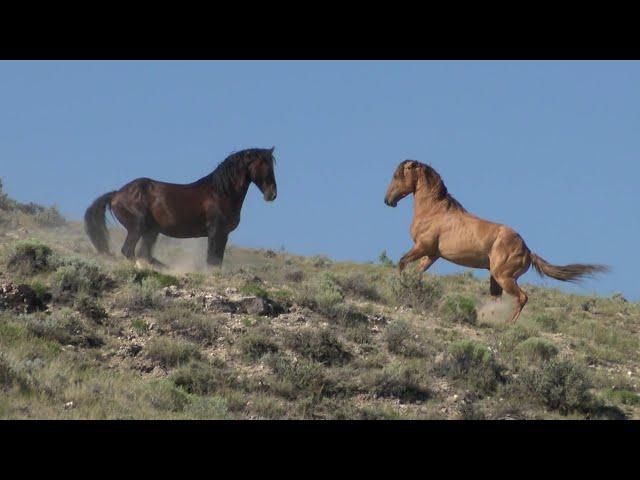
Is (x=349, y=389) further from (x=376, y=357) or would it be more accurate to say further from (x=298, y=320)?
(x=298, y=320)

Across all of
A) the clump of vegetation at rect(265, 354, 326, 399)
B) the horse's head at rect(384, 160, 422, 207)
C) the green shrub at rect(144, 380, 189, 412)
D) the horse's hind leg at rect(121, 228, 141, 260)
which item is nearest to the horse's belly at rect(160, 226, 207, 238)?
the horse's hind leg at rect(121, 228, 141, 260)

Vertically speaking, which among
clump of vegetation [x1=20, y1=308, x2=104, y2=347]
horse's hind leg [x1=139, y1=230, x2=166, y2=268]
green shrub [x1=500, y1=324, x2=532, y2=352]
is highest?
horse's hind leg [x1=139, y1=230, x2=166, y2=268]

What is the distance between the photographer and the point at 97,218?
18844 millimetres

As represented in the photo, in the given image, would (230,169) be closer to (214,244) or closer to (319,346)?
(214,244)

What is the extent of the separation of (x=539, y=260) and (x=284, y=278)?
4912 mm

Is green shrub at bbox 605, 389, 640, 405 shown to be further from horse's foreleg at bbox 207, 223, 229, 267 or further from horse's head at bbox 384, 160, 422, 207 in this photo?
horse's foreleg at bbox 207, 223, 229, 267

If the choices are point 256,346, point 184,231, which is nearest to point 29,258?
point 184,231

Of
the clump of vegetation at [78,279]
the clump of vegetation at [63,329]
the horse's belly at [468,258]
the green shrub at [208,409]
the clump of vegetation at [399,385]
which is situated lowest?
the green shrub at [208,409]

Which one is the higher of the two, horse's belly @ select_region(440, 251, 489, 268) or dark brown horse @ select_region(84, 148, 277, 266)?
dark brown horse @ select_region(84, 148, 277, 266)

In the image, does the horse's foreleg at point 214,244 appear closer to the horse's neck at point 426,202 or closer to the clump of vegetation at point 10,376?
the horse's neck at point 426,202

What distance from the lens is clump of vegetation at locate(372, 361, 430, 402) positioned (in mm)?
12867

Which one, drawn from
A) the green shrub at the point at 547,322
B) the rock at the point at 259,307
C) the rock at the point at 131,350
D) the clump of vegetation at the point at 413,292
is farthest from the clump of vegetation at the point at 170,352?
the green shrub at the point at 547,322

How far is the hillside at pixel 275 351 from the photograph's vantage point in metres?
11.6
